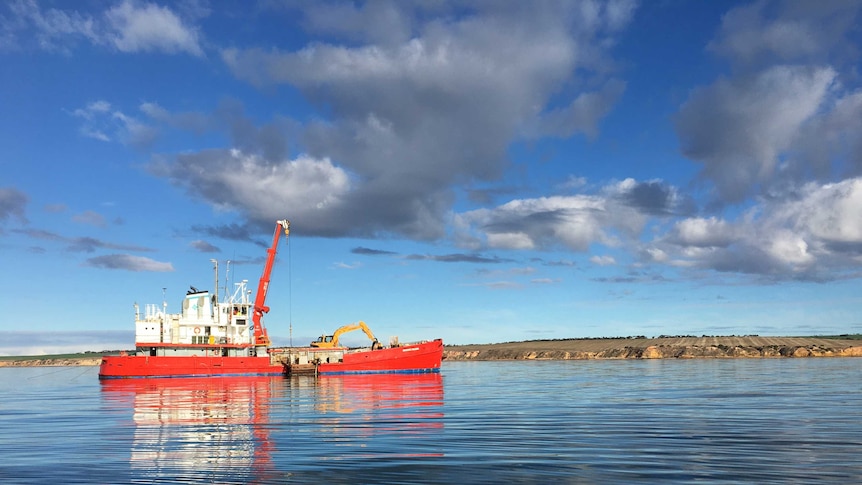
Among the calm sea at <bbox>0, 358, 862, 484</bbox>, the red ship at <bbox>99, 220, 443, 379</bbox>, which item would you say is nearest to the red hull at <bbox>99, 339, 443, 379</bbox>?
the red ship at <bbox>99, 220, 443, 379</bbox>

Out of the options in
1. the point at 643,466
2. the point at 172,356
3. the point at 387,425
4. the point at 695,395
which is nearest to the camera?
the point at 643,466

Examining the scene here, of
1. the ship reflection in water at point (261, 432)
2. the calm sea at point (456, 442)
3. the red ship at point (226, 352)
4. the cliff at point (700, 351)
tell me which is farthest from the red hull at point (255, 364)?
the cliff at point (700, 351)

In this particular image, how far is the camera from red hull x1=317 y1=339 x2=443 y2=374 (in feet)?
297

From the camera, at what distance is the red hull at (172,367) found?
86938mm

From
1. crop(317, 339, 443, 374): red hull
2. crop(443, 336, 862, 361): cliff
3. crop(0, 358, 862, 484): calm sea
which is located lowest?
crop(443, 336, 862, 361): cliff

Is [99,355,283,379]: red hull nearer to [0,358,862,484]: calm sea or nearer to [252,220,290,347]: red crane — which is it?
[252,220,290,347]: red crane

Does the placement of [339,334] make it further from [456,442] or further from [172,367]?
[456,442]

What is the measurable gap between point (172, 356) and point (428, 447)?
75.0 m

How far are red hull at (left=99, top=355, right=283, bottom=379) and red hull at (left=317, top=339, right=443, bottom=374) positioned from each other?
11.2 m

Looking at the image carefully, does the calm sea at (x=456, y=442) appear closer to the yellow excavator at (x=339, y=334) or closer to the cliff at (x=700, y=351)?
the yellow excavator at (x=339, y=334)

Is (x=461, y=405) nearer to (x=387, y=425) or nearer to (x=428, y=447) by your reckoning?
(x=387, y=425)

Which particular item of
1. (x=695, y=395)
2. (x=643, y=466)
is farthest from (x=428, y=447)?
(x=695, y=395)

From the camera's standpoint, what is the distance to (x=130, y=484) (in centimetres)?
1586

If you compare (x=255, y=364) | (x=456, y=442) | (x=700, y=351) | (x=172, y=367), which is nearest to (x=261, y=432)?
(x=456, y=442)
